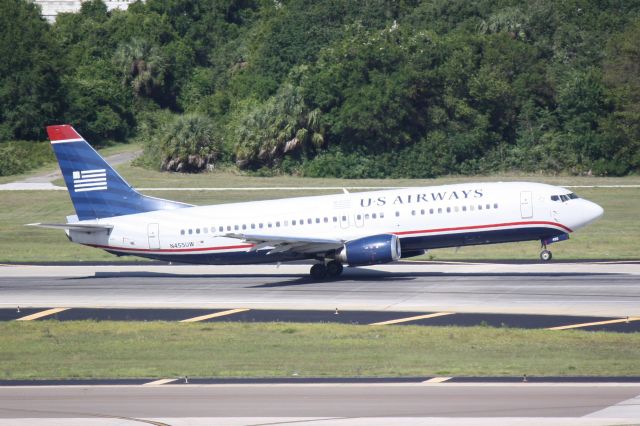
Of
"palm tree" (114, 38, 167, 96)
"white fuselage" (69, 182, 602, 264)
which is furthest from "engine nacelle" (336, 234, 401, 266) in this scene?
"palm tree" (114, 38, 167, 96)

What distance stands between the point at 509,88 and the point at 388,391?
216ft

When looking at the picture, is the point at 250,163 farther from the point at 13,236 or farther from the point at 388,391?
the point at 388,391

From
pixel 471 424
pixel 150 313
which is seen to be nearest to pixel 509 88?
pixel 150 313

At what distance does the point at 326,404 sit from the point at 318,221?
20367 mm

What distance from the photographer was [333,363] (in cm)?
2788

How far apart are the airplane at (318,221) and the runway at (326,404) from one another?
54.5ft

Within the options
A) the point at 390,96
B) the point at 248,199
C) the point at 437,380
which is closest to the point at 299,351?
the point at 437,380

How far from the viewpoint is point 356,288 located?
4109 cm

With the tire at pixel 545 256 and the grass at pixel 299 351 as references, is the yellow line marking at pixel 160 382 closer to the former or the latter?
the grass at pixel 299 351

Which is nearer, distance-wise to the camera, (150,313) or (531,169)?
(150,313)

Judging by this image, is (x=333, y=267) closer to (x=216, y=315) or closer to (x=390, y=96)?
(x=216, y=315)

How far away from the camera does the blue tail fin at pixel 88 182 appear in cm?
4472

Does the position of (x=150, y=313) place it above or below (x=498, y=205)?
below

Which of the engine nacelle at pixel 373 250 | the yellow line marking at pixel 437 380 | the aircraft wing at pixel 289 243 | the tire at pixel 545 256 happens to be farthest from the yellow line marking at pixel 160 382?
the tire at pixel 545 256
